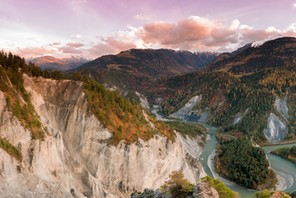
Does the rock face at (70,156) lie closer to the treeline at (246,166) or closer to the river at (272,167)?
the river at (272,167)

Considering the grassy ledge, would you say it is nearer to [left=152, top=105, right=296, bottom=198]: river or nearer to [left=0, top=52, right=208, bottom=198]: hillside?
[left=0, top=52, right=208, bottom=198]: hillside

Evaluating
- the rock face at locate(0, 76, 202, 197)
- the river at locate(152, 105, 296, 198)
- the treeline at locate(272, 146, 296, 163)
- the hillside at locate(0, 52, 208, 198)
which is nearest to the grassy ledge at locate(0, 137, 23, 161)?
the hillside at locate(0, 52, 208, 198)

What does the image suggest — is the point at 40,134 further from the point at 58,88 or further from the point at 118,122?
the point at 118,122

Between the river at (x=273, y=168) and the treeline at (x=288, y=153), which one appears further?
the treeline at (x=288, y=153)

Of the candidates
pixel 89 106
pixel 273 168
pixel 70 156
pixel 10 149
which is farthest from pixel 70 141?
pixel 273 168

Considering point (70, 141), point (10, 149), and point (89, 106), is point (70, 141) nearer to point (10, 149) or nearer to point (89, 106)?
point (89, 106)

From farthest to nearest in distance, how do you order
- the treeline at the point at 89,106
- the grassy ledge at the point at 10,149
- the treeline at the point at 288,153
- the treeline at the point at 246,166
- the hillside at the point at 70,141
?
1. the treeline at the point at 288,153
2. the treeline at the point at 246,166
3. the treeline at the point at 89,106
4. the hillside at the point at 70,141
5. the grassy ledge at the point at 10,149

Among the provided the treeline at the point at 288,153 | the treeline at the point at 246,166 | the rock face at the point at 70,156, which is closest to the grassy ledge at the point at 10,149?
the rock face at the point at 70,156
